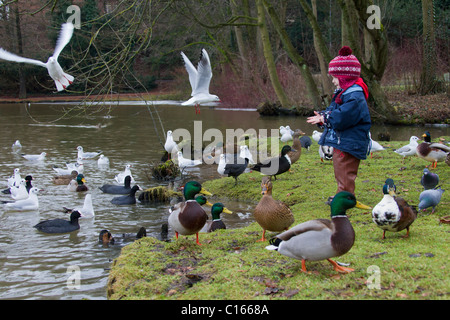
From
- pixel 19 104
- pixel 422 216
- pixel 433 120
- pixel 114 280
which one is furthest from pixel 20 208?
pixel 19 104

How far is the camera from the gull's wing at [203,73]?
10078 millimetres

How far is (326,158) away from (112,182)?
5.62 meters

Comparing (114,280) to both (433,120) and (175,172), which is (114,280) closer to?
(175,172)

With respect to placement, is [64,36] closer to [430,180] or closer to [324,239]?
[324,239]

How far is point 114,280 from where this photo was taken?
4.99 metres

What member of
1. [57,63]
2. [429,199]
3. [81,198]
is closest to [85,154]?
[81,198]

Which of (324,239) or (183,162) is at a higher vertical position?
(324,239)

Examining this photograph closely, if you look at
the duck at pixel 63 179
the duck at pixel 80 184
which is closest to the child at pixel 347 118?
the duck at pixel 80 184

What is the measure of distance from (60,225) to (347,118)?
17.3ft

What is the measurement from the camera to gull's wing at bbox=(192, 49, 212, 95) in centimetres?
1008

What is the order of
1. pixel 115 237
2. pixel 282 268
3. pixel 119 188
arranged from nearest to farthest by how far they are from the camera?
pixel 282 268
pixel 115 237
pixel 119 188

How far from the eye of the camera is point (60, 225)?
26.2ft

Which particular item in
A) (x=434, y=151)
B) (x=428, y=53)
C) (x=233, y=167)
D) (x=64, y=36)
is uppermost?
(x=428, y=53)

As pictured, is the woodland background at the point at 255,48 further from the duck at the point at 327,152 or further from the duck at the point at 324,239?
the duck at the point at 324,239
